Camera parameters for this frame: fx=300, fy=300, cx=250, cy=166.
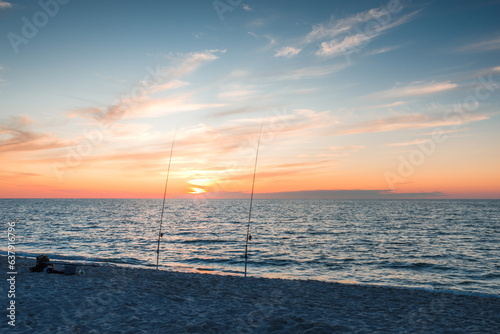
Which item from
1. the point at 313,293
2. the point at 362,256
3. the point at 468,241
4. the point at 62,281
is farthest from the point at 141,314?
the point at 468,241

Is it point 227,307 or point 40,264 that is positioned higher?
point 227,307

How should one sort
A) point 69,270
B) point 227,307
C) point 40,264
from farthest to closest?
point 40,264
point 69,270
point 227,307

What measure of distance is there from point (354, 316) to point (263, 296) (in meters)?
3.31

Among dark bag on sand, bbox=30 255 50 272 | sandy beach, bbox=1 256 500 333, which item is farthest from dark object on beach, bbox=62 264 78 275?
dark bag on sand, bbox=30 255 50 272

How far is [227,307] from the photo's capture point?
934 cm

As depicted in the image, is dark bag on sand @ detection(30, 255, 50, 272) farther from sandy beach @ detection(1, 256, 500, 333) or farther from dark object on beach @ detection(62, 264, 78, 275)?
dark object on beach @ detection(62, 264, 78, 275)

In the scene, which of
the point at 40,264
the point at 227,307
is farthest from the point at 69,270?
the point at 227,307

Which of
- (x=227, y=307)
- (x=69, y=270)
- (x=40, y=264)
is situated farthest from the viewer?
(x=40, y=264)

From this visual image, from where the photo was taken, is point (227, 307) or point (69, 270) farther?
point (69, 270)

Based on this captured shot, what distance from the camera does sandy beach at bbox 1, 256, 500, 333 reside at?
25.0ft

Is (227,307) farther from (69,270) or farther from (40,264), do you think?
(40,264)

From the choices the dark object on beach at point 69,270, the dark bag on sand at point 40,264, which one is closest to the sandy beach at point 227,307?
the dark object on beach at point 69,270

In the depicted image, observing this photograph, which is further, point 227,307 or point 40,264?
point 40,264

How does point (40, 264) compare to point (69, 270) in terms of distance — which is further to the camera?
point (40, 264)
